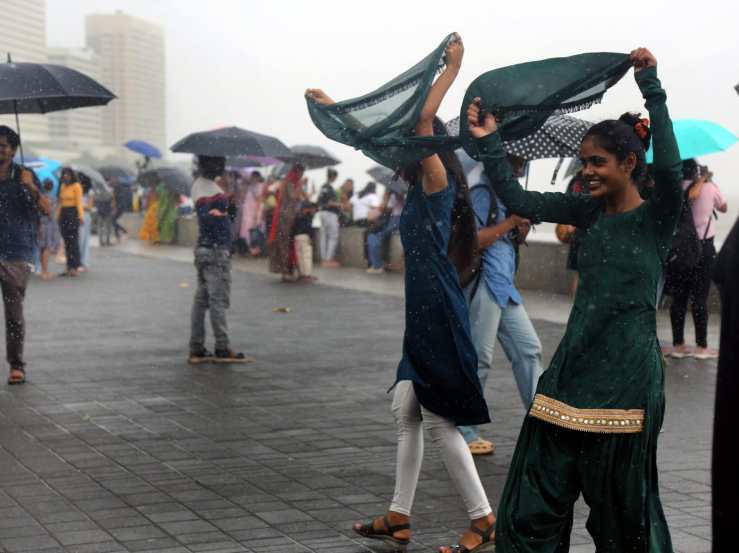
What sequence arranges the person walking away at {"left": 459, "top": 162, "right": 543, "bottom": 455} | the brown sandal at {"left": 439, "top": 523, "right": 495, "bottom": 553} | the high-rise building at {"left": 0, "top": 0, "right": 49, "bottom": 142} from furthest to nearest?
the high-rise building at {"left": 0, "top": 0, "right": 49, "bottom": 142} < the person walking away at {"left": 459, "top": 162, "right": 543, "bottom": 455} < the brown sandal at {"left": 439, "top": 523, "right": 495, "bottom": 553}

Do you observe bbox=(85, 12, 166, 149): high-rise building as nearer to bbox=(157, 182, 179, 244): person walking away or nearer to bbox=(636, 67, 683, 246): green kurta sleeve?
bbox=(157, 182, 179, 244): person walking away

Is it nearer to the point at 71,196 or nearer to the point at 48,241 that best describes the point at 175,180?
the point at 48,241

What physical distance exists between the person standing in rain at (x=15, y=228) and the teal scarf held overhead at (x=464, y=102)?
4412mm

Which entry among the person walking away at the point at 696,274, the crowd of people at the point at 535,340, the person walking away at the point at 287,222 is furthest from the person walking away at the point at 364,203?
the crowd of people at the point at 535,340

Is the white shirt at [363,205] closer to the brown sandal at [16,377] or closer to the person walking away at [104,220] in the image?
the person walking away at [104,220]

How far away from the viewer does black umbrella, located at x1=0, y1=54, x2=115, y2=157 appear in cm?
912

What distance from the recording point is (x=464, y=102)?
4598 millimetres

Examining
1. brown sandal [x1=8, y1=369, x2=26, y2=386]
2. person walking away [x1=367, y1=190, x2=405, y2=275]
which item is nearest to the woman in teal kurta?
brown sandal [x1=8, y1=369, x2=26, y2=386]

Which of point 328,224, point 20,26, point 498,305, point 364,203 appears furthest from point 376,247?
point 498,305

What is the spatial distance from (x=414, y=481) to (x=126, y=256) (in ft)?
69.2

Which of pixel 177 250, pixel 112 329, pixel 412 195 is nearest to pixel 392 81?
pixel 412 195

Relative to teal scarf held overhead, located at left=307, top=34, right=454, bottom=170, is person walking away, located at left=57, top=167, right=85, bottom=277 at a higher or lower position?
lower

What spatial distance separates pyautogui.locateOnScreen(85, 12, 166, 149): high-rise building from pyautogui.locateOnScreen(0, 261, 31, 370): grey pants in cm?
10892

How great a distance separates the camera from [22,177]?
9.28 m
